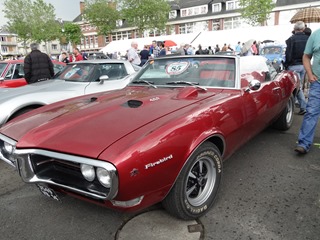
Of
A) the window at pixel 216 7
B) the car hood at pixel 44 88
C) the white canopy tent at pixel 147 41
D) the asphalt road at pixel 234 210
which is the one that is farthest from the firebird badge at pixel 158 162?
the window at pixel 216 7

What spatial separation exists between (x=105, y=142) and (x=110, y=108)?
77 cm

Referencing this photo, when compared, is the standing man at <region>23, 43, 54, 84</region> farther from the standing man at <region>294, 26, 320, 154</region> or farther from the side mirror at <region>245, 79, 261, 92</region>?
the standing man at <region>294, 26, 320, 154</region>

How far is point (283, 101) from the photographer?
420cm

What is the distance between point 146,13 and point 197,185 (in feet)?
136

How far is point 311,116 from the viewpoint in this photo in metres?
3.59

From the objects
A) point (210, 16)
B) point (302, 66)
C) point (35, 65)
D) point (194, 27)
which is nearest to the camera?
point (302, 66)

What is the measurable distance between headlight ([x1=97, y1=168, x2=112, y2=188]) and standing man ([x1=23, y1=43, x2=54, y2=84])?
207 inches

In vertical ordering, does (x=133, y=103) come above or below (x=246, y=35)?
below

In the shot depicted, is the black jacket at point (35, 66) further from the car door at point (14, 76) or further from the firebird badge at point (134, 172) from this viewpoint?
the firebird badge at point (134, 172)

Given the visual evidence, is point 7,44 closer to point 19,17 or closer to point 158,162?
point 19,17

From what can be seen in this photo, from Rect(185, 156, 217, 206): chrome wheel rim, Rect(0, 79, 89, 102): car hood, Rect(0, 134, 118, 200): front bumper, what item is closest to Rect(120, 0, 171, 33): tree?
Rect(0, 79, 89, 102): car hood

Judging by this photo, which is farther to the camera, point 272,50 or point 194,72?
point 272,50

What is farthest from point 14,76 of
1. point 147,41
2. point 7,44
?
point 7,44

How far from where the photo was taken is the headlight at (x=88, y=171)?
1.90 m
